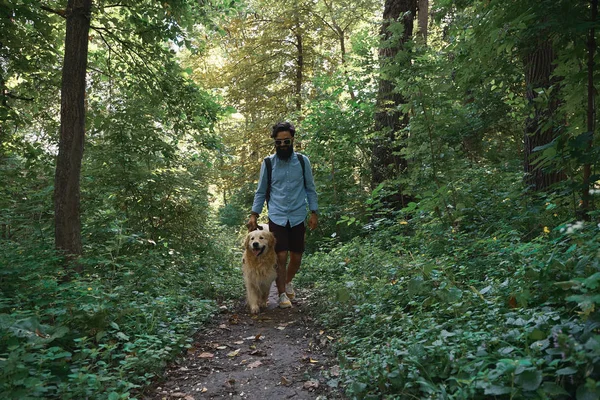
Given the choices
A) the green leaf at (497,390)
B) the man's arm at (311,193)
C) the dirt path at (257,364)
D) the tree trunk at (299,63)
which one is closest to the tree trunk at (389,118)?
the man's arm at (311,193)

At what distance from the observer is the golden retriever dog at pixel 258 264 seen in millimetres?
5508

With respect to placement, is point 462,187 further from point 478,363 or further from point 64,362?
point 64,362

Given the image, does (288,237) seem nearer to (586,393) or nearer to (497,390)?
(497,390)

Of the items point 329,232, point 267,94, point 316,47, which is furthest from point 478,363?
point 316,47

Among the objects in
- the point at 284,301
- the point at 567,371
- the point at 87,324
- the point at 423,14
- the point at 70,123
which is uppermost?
the point at 423,14

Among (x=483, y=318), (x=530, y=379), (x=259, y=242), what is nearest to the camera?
(x=530, y=379)

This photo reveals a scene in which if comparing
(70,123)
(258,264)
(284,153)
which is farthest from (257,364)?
(70,123)

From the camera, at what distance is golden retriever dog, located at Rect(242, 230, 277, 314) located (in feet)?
18.1

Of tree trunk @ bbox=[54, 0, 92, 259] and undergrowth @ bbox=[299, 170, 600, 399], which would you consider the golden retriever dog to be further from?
tree trunk @ bbox=[54, 0, 92, 259]

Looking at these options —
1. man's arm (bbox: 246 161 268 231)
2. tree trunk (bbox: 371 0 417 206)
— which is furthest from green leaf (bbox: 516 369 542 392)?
tree trunk (bbox: 371 0 417 206)

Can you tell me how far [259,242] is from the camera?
546 centimetres

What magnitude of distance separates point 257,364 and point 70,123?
12.3ft

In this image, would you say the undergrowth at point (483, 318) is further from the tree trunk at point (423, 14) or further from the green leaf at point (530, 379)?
the tree trunk at point (423, 14)

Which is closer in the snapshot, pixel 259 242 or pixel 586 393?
pixel 586 393
